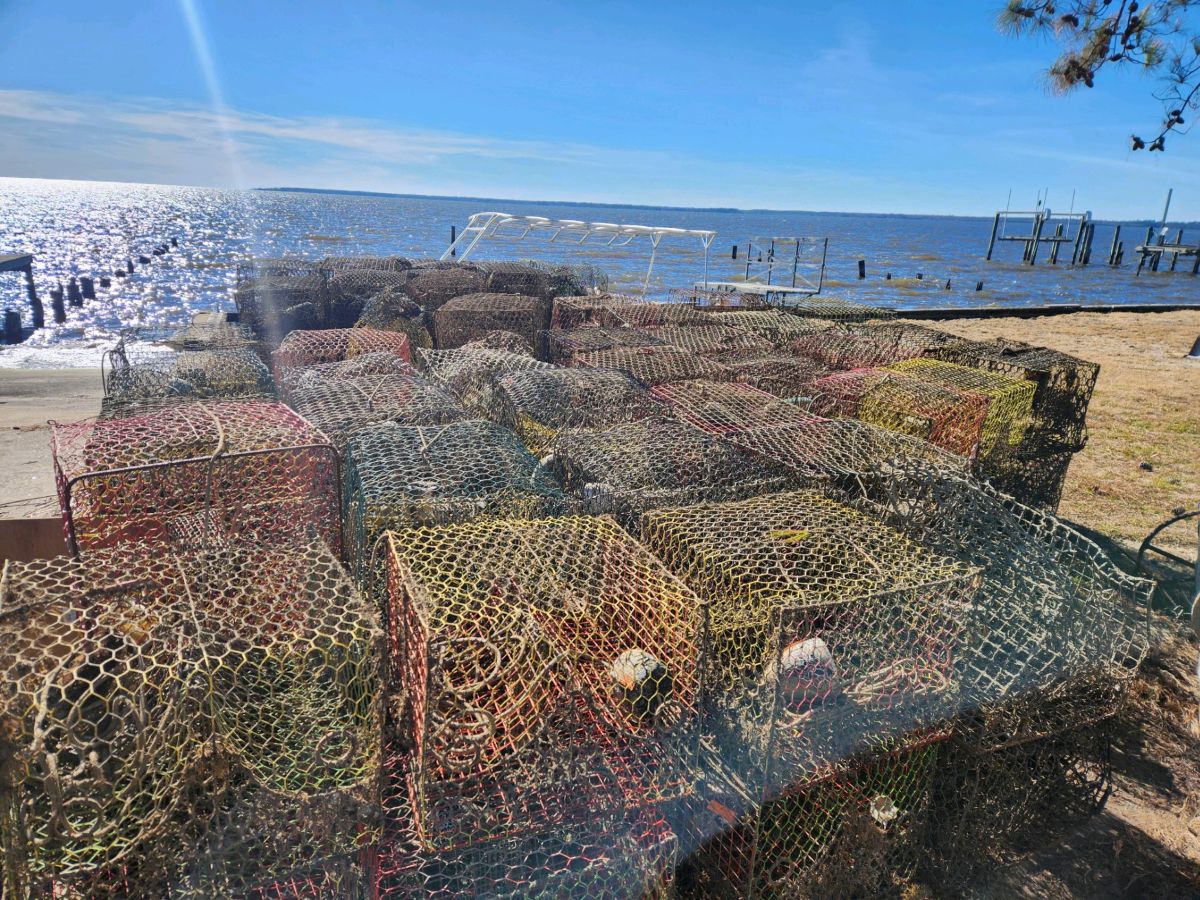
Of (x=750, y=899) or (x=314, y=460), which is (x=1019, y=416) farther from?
(x=314, y=460)

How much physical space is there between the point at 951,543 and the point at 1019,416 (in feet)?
9.50

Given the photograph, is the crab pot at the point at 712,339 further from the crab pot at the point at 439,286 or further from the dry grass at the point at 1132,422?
the dry grass at the point at 1132,422

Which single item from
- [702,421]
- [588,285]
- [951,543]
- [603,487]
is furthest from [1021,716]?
[588,285]

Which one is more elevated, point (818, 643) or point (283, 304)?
point (283, 304)

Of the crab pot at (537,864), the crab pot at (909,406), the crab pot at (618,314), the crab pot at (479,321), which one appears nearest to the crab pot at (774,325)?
the crab pot at (618,314)

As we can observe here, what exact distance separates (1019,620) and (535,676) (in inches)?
87.1

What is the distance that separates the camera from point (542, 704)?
8.34ft

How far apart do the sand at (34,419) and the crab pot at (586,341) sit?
4243 mm

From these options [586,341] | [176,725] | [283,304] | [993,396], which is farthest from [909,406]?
[283,304]

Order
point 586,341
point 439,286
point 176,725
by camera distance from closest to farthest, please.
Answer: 1. point 176,725
2. point 586,341
3. point 439,286

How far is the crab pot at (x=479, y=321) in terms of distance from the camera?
8625mm

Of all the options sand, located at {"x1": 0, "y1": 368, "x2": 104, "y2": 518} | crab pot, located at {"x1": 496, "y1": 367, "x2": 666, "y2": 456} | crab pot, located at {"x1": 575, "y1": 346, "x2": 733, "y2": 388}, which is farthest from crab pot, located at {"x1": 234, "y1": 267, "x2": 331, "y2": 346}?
crab pot, located at {"x1": 496, "y1": 367, "x2": 666, "y2": 456}

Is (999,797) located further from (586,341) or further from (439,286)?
(439,286)

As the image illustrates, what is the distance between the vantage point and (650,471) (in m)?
4.16
